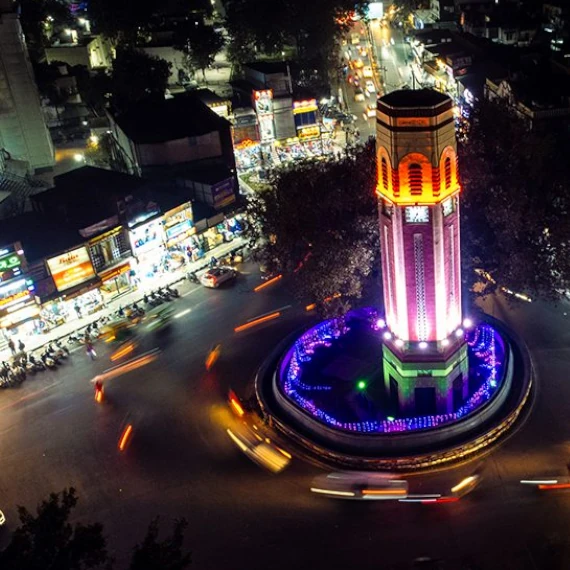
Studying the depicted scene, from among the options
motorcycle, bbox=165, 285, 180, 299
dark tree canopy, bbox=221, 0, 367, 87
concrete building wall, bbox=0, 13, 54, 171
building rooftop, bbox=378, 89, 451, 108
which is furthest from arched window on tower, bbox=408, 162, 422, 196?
dark tree canopy, bbox=221, 0, 367, 87

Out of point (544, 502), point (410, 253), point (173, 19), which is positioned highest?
point (173, 19)

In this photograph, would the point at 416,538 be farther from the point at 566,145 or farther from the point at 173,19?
the point at 173,19

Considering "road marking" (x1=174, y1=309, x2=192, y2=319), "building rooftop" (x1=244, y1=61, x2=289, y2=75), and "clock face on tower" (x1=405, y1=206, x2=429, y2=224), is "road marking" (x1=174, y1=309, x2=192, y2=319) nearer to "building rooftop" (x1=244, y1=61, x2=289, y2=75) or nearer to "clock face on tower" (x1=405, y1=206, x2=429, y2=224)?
"clock face on tower" (x1=405, y1=206, x2=429, y2=224)

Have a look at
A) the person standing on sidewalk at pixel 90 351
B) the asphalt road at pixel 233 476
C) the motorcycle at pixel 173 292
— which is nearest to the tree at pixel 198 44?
the motorcycle at pixel 173 292

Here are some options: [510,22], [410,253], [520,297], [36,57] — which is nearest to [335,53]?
[510,22]

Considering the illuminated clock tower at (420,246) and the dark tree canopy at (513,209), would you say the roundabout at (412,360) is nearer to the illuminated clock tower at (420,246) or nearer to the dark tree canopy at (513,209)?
the illuminated clock tower at (420,246)

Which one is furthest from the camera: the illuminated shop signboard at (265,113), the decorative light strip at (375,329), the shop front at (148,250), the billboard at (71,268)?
the illuminated shop signboard at (265,113)
